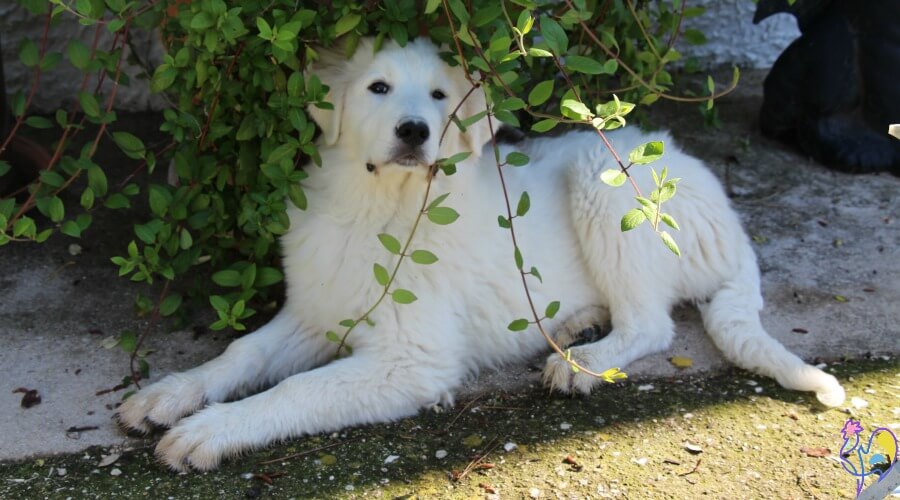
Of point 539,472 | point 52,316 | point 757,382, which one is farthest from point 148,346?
point 757,382

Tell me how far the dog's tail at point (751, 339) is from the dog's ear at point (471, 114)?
1.19 metres

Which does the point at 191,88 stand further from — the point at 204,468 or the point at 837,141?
the point at 837,141

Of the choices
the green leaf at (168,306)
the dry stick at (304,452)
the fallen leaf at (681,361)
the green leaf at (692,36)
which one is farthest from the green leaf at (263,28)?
the fallen leaf at (681,361)

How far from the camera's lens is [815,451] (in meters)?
2.97

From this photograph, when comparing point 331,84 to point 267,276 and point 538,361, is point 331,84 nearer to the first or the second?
point 267,276

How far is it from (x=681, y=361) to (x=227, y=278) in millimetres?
1759

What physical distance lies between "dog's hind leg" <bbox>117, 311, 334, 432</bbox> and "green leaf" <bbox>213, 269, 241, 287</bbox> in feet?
0.77

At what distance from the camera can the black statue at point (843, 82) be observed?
5133 mm

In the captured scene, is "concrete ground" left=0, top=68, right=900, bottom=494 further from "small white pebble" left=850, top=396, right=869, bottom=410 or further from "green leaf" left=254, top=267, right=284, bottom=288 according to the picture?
"green leaf" left=254, top=267, right=284, bottom=288

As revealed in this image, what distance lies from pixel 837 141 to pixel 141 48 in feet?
13.4

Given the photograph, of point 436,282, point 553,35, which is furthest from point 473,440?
point 553,35

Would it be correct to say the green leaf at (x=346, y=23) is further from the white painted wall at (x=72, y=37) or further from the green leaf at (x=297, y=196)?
the white painted wall at (x=72, y=37)

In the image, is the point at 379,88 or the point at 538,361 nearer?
the point at 379,88

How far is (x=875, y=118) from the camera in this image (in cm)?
521
